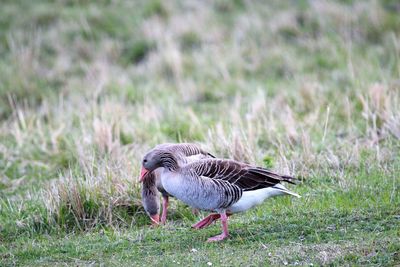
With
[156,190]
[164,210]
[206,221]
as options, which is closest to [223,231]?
[206,221]

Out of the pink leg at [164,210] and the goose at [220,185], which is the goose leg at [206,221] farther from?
the pink leg at [164,210]

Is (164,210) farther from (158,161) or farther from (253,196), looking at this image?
(253,196)

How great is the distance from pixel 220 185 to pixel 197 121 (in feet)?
12.9

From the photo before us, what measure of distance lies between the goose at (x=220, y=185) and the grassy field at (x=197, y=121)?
1.04ft

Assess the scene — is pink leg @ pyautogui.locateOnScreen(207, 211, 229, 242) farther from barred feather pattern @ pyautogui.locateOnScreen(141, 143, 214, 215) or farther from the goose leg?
barred feather pattern @ pyautogui.locateOnScreen(141, 143, 214, 215)

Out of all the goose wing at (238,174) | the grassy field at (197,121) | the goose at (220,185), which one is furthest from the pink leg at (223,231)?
the goose wing at (238,174)

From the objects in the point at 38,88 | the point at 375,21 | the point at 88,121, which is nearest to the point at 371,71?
the point at 375,21

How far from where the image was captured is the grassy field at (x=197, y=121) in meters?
6.05

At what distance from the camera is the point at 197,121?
9758mm

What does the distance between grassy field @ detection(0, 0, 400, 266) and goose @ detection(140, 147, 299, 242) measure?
12.5 inches

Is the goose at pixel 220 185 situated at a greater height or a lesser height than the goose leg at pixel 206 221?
greater

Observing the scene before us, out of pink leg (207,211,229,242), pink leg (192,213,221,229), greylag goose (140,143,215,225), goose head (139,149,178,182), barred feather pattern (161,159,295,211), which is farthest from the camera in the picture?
A: greylag goose (140,143,215,225)

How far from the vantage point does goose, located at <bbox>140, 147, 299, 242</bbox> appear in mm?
5879

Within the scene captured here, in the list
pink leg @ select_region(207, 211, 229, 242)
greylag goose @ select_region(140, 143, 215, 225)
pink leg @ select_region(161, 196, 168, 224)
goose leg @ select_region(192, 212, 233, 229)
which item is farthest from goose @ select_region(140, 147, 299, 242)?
pink leg @ select_region(161, 196, 168, 224)
